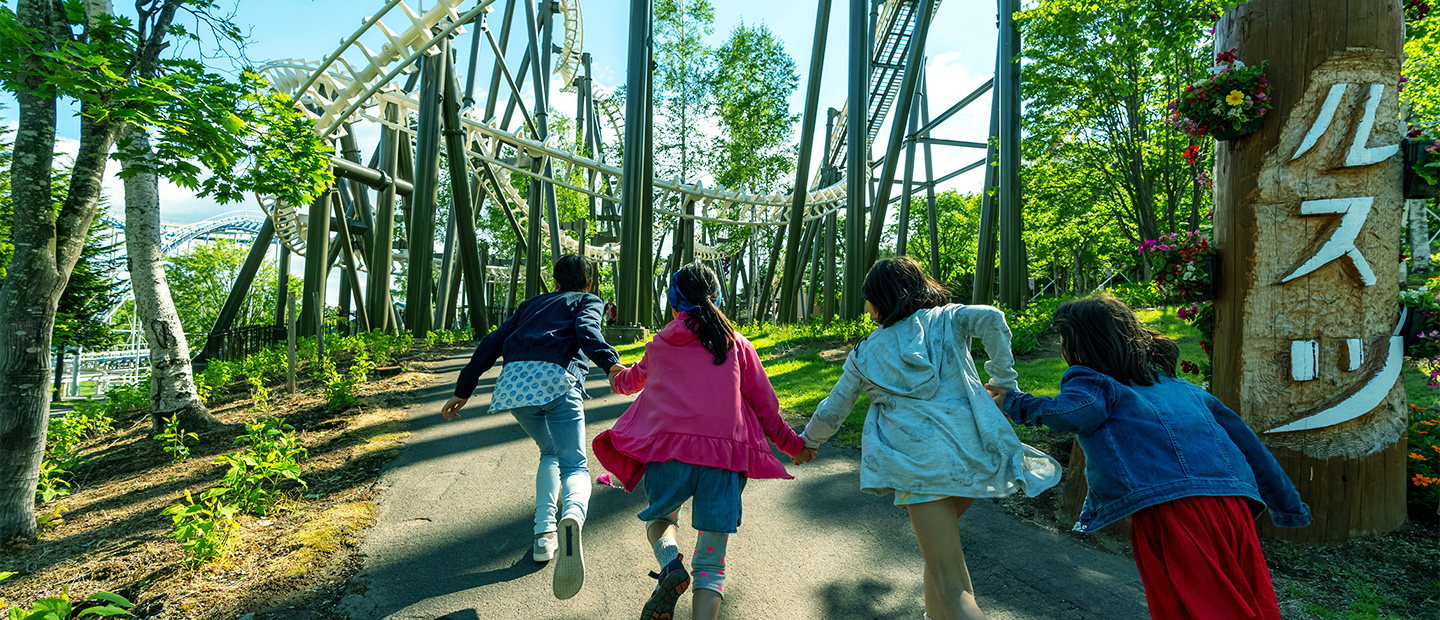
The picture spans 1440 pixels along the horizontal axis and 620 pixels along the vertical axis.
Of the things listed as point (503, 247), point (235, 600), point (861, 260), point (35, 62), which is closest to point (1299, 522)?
point (235, 600)

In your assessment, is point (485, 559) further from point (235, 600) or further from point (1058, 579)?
point (1058, 579)

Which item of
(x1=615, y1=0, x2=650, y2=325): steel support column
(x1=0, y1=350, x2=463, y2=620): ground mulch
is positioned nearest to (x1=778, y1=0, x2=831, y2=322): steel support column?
(x1=615, y1=0, x2=650, y2=325): steel support column

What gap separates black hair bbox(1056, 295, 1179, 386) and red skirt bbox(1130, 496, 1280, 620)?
0.41 m

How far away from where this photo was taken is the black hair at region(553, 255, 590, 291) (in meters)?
3.43

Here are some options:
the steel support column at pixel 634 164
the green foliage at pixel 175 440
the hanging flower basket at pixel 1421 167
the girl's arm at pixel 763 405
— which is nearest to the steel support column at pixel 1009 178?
the steel support column at pixel 634 164

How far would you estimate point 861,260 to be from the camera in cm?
1307

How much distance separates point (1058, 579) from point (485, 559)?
2.82 meters

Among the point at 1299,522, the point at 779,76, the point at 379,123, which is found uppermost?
the point at 779,76

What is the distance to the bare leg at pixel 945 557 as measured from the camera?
85.9 inches

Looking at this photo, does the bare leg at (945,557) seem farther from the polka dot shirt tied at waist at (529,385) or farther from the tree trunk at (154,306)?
the tree trunk at (154,306)

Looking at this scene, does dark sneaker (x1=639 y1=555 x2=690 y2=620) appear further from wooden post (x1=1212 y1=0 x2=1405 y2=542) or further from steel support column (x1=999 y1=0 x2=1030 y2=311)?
steel support column (x1=999 y1=0 x2=1030 y2=311)

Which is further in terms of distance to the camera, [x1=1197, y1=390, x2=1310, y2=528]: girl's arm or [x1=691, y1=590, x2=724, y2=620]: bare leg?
[x1=691, y1=590, x2=724, y2=620]: bare leg

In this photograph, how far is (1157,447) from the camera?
2.01 metres

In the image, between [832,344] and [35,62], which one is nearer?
[35,62]
